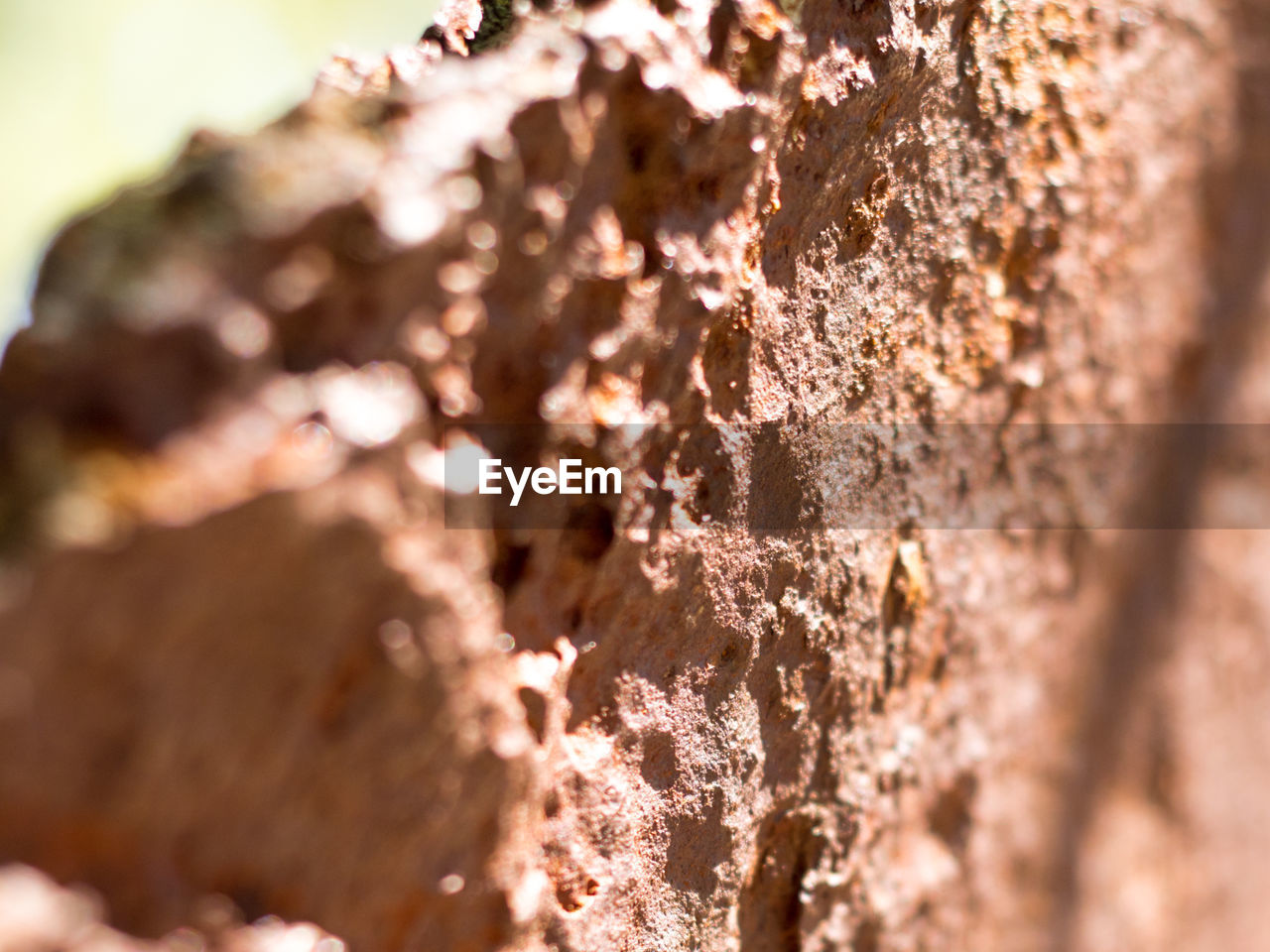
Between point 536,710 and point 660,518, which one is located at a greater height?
point 660,518

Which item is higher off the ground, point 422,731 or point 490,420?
point 490,420

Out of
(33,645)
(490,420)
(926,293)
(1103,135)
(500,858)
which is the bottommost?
(500,858)

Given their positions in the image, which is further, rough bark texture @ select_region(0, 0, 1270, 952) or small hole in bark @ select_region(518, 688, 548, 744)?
small hole in bark @ select_region(518, 688, 548, 744)

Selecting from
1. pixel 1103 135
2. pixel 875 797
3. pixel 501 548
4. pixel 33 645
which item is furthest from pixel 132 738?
pixel 1103 135

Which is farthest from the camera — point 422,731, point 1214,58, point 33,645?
point 1214,58

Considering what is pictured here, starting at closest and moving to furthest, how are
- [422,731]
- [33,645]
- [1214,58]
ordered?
[33,645] < [422,731] < [1214,58]

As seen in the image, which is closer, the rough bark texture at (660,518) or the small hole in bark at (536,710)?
the rough bark texture at (660,518)

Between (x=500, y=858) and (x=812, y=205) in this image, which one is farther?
(x=812, y=205)

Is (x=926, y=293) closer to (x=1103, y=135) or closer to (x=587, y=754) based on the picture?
(x=1103, y=135)
